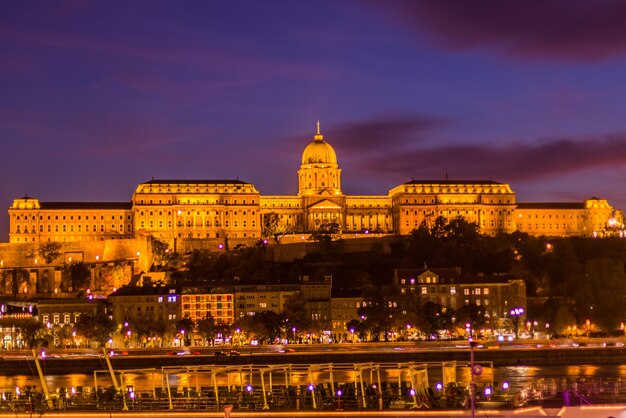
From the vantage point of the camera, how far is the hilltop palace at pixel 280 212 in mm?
134000

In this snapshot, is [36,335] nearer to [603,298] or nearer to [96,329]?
[96,329]

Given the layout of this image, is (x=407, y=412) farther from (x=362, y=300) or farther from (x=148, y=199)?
(x=148, y=199)

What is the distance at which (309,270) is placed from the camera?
10462 centimetres

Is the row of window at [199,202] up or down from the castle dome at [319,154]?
down

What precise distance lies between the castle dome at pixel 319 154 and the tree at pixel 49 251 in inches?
1515

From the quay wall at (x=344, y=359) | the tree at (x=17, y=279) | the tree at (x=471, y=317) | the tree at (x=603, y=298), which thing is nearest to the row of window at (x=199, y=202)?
the tree at (x=17, y=279)

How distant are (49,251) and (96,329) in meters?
35.9

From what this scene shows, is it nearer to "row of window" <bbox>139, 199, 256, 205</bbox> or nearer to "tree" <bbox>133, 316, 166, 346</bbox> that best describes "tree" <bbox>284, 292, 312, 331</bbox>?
"tree" <bbox>133, 316, 166, 346</bbox>

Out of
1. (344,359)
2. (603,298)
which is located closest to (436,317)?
(603,298)

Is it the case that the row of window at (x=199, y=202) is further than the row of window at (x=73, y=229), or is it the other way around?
the row of window at (x=199, y=202)

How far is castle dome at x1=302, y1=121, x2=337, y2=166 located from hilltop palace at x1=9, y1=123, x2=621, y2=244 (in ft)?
12.4

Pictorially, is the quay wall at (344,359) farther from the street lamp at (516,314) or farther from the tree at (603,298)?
the street lamp at (516,314)

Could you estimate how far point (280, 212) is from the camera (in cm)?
13888

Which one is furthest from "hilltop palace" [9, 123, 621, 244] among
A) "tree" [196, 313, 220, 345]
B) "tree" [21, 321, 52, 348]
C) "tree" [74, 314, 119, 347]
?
"tree" [196, 313, 220, 345]
